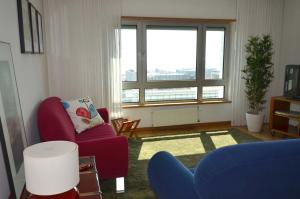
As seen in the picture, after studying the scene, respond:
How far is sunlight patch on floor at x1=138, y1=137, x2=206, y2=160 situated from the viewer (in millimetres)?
3711

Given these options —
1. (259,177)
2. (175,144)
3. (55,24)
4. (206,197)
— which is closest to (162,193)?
(206,197)

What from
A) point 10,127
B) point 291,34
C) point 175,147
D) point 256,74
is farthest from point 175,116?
point 10,127

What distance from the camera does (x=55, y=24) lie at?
402 centimetres

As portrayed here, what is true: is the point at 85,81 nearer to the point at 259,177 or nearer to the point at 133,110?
the point at 133,110

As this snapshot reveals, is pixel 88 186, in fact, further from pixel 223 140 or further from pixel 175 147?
pixel 223 140

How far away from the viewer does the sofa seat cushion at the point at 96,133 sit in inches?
119

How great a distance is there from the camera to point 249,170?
117cm

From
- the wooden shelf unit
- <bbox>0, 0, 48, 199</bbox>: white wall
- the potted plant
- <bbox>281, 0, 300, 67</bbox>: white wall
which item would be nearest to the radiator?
the potted plant

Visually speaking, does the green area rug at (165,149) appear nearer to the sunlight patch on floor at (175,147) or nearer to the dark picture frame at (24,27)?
the sunlight patch on floor at (175,147)

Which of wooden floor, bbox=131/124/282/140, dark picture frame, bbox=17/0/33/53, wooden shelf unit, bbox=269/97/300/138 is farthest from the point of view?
wooden floor, bbox=131/124/282/140

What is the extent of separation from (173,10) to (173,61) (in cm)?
92

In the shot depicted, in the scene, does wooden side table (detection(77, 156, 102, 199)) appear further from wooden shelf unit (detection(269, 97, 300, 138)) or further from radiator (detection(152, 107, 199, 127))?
wooden shelf unit (detection(269, 97, 300, 138))

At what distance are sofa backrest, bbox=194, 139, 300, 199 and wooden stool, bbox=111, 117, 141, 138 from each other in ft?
9.67

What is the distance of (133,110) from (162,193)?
9.62ft
